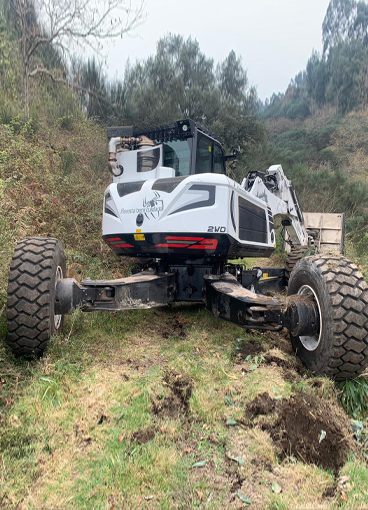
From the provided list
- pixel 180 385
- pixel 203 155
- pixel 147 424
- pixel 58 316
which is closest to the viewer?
pixel 147 424

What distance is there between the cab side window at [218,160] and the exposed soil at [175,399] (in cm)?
322

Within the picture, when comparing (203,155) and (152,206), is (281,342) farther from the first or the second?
(203,155)

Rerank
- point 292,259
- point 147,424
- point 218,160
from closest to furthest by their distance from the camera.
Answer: point 147,424 → point 218,160 → point 292,259

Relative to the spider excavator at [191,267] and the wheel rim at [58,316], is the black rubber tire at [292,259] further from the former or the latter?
the wheel rim at [58,316]

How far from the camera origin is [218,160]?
5488 millimetres

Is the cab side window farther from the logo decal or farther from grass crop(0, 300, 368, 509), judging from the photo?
grass crop(0, 300, 368, 509)

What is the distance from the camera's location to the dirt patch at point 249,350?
3.67 metres

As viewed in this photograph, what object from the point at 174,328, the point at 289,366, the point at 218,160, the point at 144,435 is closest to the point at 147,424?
the point at 144,435

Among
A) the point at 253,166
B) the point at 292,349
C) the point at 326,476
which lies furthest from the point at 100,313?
the point at 253,166

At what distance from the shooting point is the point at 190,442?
7.86 ft

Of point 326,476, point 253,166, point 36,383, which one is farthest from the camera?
point 253,166

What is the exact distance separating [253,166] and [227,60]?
34.1 feet

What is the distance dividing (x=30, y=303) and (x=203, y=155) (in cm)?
305

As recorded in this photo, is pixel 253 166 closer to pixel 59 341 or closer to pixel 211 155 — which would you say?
pixel 211 155
